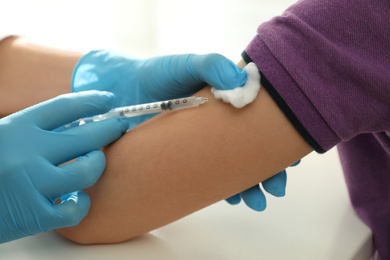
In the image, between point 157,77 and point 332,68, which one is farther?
point 157,77

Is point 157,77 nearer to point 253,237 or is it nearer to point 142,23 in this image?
point 253,237

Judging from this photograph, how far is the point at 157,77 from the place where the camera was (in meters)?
0.93

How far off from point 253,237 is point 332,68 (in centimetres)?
40

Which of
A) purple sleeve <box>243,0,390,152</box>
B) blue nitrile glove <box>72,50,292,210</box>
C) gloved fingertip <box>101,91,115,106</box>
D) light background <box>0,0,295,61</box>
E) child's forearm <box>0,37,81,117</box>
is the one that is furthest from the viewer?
light background <box>0,0,295,61</box>

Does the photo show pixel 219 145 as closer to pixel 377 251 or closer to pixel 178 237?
pixel 178 237

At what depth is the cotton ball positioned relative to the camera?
0.73 metres

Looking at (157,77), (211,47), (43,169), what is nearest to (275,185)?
(157,77)

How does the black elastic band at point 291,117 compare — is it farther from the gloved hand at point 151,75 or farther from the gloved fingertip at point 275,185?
the gloved fingertip at point 275,185

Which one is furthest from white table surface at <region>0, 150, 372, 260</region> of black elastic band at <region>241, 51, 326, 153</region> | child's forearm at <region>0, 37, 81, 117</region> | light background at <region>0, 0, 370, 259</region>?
child's forearm at <region>0, 37, 81, 117</region>

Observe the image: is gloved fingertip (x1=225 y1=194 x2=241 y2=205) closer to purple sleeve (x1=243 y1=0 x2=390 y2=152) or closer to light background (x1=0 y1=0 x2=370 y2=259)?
light background (x1=0 y1=0 x2=370 y2=259)

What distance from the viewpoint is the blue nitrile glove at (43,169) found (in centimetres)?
74

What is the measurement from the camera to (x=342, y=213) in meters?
0.99

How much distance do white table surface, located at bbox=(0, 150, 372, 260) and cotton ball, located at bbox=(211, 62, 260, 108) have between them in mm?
304

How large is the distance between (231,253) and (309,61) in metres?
0.40
